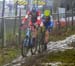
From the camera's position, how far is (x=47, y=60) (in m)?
10.1

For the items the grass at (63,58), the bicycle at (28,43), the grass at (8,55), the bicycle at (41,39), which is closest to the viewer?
the grass at (63,58)

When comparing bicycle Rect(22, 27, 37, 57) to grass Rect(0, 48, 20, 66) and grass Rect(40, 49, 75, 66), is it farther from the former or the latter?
grass Rect(40, 49, 75, 66)

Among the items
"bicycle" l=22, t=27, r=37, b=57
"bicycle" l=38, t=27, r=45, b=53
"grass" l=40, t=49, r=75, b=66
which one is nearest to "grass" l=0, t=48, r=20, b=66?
"bicycle" l=22, t=27, r=37, b=57

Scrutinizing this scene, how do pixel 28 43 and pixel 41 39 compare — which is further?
pixel 41 39

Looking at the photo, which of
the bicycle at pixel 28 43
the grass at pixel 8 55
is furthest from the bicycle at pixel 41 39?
the grass at pixel 8 55

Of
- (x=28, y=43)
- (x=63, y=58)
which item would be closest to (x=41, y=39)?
(x=28, y=43)

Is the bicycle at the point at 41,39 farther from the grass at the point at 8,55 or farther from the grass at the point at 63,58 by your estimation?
the grass at the point at 63,58

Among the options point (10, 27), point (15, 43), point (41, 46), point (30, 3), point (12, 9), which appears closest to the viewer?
point (41, 46)

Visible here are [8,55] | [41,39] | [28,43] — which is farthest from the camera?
[41,39]

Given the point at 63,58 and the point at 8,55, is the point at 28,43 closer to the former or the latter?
the point at 8,55

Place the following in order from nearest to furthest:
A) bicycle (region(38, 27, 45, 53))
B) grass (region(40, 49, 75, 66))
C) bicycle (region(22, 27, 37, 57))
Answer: grass (region(40, 49, 75, 66)), bicycle (region(22, 27, 37, 57)), bicycle (region(38, 27, 45, 53))

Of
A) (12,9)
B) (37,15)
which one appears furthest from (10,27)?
(12,9)

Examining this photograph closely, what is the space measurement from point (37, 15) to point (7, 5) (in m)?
12.5

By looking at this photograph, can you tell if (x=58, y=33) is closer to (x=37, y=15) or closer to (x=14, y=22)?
(x=14, y=22)
